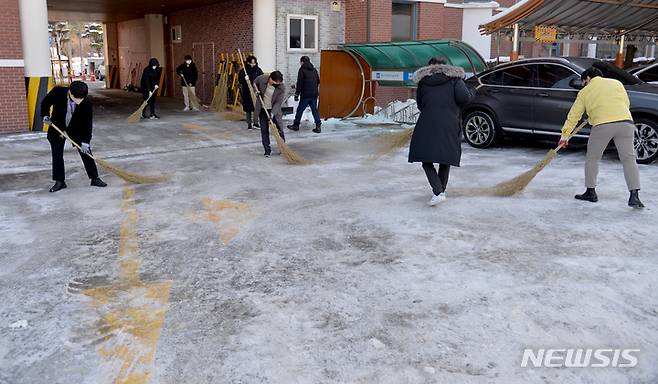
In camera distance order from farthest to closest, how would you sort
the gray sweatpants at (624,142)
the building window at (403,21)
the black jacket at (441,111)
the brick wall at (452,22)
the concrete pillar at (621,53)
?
the brick wall at (452,22)
the building window at (403,21)
the concrete pillar at (621,53)
the gray sweatpants at (624,142)
the black jacket at (441,111)

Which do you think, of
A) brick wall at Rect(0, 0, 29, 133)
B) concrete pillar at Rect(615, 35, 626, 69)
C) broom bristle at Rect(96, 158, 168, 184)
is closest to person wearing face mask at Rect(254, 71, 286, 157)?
broom bristle at Rect(96, 158, 168, 184)

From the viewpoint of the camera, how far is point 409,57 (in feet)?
51.5

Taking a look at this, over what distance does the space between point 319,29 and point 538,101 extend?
357 inches

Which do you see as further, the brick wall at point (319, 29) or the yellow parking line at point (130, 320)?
the brick wall at point (319, 29)

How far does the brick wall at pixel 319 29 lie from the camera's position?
1784cm

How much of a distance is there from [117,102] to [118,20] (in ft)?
30.5

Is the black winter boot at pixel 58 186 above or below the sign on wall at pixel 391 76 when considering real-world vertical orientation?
below

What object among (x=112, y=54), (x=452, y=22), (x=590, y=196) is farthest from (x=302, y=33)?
(x=112, y=54)

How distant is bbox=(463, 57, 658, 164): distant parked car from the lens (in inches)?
389

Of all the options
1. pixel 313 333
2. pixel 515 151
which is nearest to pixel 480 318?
pixel 313 333

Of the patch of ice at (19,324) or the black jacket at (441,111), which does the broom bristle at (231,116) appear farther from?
the patch of ice at (19,324)

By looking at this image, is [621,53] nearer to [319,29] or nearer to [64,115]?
[319,29]

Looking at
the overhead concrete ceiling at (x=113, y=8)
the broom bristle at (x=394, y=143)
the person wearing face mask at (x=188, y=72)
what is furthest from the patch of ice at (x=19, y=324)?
the overhead concrete ceiling at (x=113, y=8)

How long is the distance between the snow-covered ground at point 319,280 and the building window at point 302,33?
9896mm
